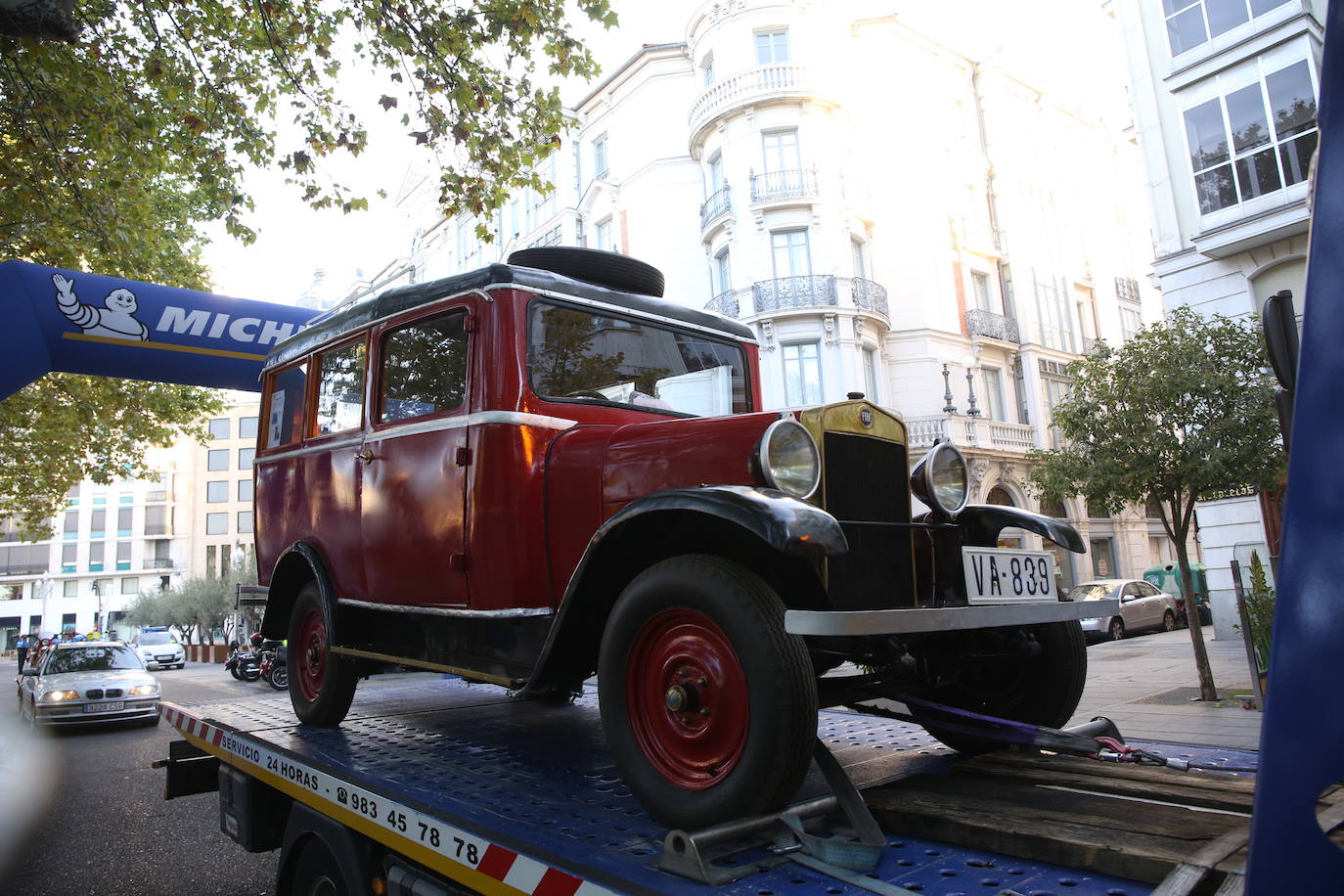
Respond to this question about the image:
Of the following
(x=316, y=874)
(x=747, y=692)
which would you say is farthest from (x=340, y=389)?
(x=747, y=692)

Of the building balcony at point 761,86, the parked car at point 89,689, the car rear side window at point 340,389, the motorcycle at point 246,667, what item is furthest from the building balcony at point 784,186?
the car rear side window at point 340,389

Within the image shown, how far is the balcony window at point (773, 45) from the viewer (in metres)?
23.9

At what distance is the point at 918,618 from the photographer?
2.34 metres

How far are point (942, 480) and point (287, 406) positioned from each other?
12.4 feet

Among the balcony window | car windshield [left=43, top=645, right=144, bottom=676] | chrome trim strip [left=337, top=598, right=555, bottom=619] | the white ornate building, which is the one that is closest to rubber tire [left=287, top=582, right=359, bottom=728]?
chrome trim strip [left=337, top=598, right=555, bottom=619]

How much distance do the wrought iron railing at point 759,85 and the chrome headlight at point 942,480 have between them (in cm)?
2214

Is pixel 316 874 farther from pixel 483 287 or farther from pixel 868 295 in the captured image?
pixel 868 295

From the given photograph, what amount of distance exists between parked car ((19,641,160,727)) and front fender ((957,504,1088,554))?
12120mm

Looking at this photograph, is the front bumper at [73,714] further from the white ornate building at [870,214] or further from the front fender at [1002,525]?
the white ornate building at [870,214]

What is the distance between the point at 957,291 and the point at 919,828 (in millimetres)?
25862

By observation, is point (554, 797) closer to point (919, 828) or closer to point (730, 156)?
point (919, 828)

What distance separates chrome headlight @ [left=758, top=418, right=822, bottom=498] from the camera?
2623 millimetres

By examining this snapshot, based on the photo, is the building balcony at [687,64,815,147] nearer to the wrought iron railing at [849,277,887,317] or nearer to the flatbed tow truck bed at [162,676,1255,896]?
the wrought iron railing at [849,277,887,317]

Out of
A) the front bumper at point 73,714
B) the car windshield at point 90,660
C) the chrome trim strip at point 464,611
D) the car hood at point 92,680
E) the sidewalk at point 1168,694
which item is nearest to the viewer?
the chrome trim strip at point 464,611
